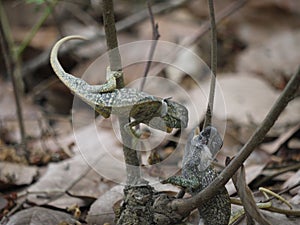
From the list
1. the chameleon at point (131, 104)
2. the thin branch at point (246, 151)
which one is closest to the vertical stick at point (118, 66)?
Result: the chameleon at point (131, 104)

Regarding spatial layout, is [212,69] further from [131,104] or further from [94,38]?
[94,38]

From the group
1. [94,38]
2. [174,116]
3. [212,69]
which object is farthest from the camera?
[94,38]

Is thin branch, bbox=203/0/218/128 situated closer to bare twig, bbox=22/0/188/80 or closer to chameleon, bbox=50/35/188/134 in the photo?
chameleon, bbox=50/35/188/134

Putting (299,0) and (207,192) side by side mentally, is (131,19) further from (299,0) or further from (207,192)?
(207,192)

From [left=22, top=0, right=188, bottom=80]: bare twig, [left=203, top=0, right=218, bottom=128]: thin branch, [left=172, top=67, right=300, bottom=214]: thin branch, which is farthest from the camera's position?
[left=22, top=0, right=188, bottom=80]: bare twig

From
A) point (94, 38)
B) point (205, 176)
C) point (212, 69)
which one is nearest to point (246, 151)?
point (205, 176)

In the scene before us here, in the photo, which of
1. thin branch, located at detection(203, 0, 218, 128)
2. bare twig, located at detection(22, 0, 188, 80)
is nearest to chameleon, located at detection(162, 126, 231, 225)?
thin branch, located at detection(203, 0, 218, 128)
